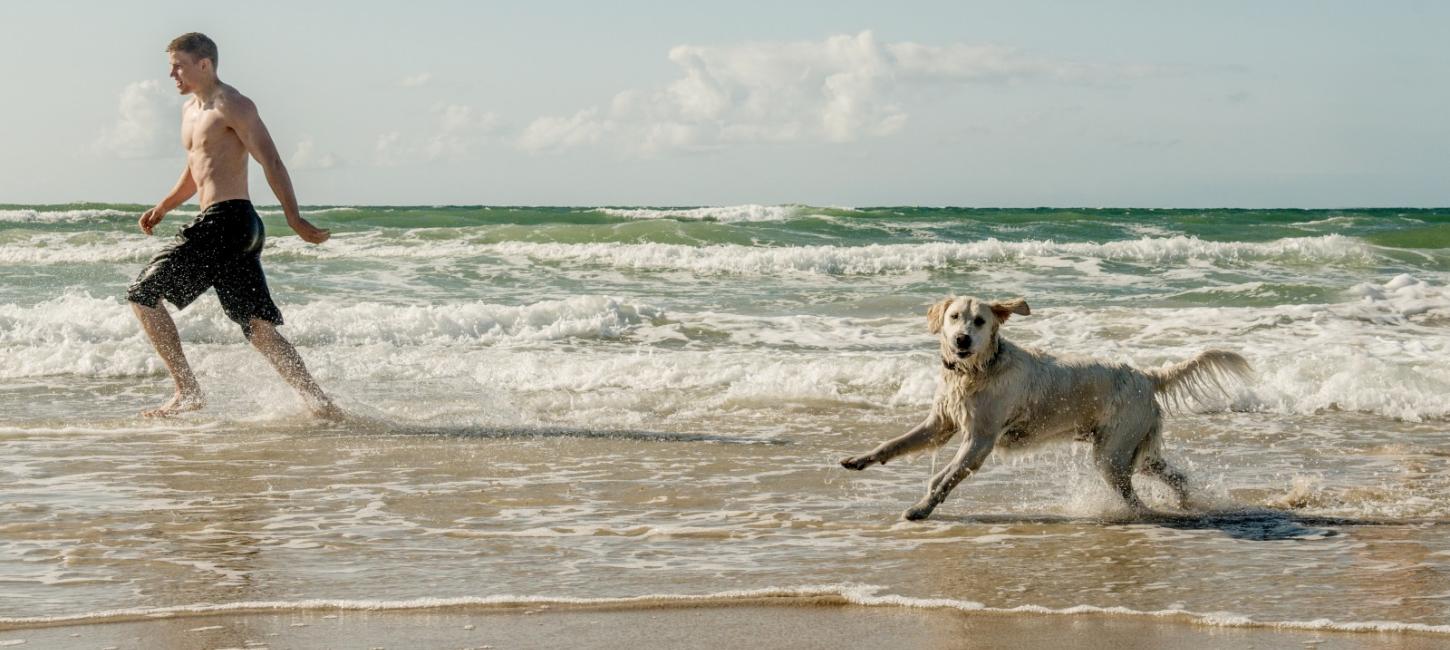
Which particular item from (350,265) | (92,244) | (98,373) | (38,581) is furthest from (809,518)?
(92,244)

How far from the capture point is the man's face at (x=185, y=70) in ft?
26.3

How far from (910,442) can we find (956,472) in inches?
11.1

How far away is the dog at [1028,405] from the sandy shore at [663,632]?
61.5 inches

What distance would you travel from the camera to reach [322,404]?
8.35 metres

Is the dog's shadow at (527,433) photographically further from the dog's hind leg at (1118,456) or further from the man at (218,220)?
the dog's hind leg at (1118,456)

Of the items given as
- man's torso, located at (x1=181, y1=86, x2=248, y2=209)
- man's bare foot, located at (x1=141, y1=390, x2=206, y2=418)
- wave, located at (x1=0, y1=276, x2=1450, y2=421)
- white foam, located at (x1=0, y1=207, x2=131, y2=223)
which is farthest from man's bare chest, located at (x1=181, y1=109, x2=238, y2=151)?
white foam, located at (x1=0, y1=207, x2=131, y2=223)

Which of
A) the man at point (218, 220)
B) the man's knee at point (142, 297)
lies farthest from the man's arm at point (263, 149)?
the man's knee at point (142, 297)

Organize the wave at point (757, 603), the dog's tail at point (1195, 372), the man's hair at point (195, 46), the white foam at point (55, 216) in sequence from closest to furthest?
1. the wave at point (757, 603)
2. the dog's tail at point (1195, 372)
3. the man's hair at point (195, 46)
4. the white foam at point (55, 216)

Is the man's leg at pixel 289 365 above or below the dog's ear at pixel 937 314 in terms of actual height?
below

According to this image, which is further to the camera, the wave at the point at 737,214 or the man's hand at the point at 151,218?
the wave at the point at 737,214

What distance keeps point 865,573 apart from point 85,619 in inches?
98.7

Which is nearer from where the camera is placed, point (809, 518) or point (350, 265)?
point (809, 518)

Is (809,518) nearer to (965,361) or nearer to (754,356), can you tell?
(965,361)

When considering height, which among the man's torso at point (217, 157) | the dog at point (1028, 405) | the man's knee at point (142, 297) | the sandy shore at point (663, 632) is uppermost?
the man's torso at point (217, 157)
